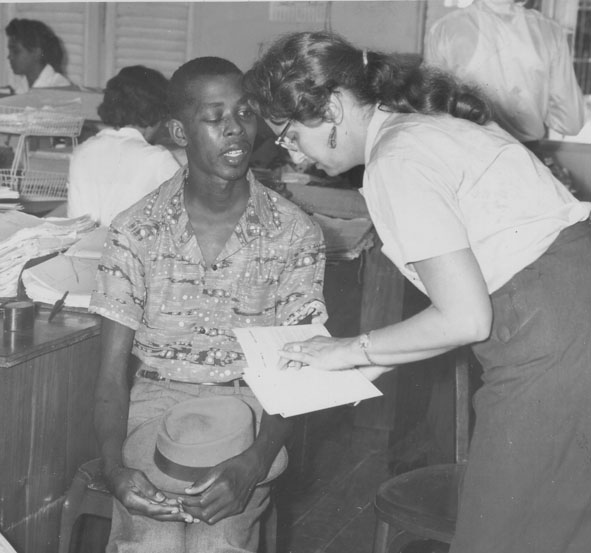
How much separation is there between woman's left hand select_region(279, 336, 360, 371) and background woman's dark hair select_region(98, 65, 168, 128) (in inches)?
83.1

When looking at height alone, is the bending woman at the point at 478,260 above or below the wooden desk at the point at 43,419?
above

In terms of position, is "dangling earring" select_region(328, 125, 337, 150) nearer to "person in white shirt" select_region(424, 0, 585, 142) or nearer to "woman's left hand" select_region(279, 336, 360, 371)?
"woman's left hand" select_region(279, 336, 360, 371)

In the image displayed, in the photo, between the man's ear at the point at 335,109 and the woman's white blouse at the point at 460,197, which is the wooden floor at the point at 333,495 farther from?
the man's ear at the point at 335,109

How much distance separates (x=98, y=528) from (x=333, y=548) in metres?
0.83

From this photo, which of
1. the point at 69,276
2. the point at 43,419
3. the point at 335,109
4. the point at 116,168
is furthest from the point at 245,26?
the point at 335,109

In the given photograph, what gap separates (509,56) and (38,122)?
2242 millimetres

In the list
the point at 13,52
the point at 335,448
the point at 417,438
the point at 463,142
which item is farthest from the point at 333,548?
the point at 13,52

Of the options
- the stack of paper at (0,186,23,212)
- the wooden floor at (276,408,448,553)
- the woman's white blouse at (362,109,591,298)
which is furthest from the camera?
the wooden floor at (276,408,448,553)

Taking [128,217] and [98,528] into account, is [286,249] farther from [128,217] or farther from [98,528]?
[98,528]

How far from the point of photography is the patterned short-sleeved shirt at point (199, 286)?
199 centimetres

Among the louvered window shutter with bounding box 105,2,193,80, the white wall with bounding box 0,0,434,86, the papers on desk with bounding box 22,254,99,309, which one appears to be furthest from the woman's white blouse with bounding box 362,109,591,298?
the louvered window shutter with bounding box 105,2,193,80

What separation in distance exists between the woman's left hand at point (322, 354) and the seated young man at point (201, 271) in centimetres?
38

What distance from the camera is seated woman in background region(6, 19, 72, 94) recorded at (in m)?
5.46

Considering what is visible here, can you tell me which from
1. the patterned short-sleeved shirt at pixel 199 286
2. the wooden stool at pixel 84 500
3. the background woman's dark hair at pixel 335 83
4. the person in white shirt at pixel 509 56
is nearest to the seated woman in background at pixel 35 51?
the person in white shirt at pixel 509 56
